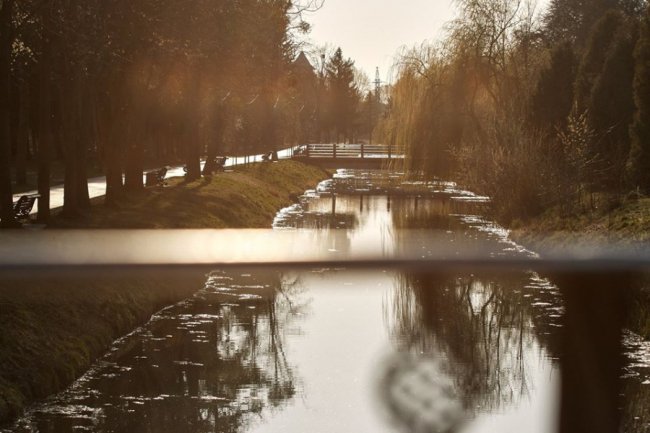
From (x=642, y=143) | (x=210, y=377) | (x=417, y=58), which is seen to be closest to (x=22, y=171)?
(x=417, y=58)

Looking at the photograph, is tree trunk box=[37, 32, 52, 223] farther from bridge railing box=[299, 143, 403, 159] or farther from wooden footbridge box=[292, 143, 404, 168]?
bridge railing box=[299, 143, 403, 159]

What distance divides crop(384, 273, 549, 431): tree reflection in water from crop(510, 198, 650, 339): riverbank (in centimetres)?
220

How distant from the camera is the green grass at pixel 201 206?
35031 millimetres

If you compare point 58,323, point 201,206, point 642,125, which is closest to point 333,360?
point 58,323

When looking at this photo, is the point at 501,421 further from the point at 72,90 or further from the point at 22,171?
the point at 22,171

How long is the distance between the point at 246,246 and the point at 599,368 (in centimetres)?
1758

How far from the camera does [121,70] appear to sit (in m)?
35.6

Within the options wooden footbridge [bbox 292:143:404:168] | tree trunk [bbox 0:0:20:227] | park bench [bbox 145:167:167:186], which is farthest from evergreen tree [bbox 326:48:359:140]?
tree trunk [bbox 0:0:20:227]

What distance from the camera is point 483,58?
176ft

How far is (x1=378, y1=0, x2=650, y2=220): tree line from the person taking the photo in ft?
122

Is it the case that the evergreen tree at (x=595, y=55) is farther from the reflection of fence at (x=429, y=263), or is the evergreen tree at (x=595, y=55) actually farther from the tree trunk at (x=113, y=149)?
the tree trunk at (x=113, y=149)

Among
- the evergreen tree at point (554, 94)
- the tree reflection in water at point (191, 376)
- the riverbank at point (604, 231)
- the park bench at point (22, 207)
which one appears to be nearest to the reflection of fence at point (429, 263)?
the riverbank at point (604, 231)

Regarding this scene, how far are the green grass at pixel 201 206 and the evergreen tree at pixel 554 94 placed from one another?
11.1m

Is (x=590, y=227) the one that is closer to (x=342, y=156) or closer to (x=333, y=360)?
(x=333, y=360)
